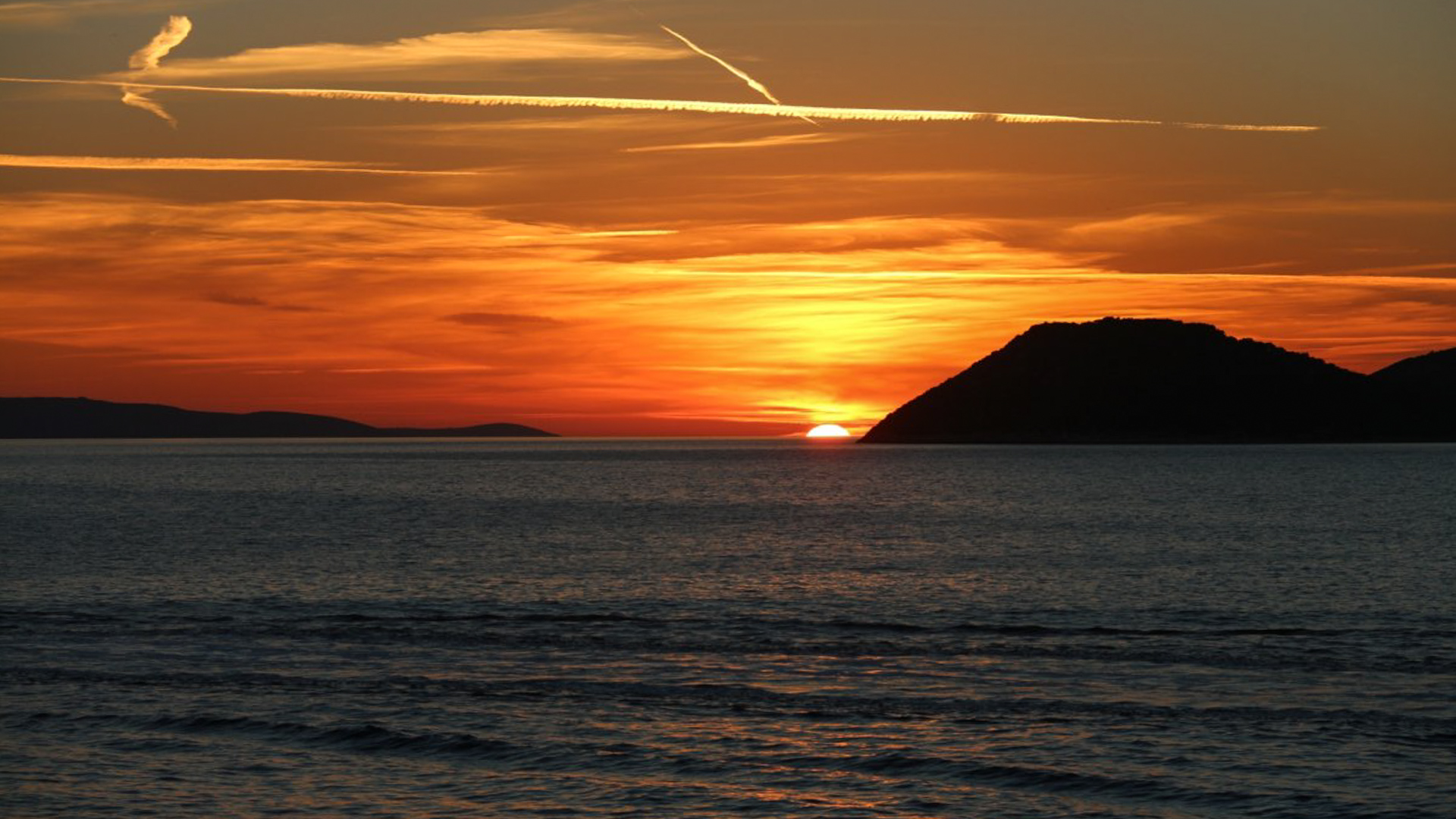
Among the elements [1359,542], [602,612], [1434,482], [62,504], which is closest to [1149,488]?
[1434,482]

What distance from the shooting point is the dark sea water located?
2473 centimetres

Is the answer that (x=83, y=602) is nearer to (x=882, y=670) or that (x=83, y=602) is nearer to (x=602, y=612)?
(x=602, y=612)

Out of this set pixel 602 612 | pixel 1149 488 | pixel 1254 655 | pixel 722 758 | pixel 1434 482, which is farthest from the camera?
pixel 1434 482

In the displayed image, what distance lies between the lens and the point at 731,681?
3447 centimetres

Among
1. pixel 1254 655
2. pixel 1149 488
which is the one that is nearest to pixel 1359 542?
pixel 1254 655

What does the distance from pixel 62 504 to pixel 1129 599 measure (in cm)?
11037

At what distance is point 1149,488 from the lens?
174 metres

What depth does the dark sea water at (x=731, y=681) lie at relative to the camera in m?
24.7

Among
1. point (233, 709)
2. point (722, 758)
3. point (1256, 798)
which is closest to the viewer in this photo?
point (1256, 798)

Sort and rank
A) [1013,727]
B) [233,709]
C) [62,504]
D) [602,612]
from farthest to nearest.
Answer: [62,504], [602,612], [233,709], [1013,727]

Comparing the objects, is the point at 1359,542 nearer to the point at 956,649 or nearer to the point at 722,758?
the point at 956,649

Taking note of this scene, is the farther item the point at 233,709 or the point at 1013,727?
the point at 233,709

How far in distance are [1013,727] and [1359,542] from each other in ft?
196

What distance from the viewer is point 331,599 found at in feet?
177
